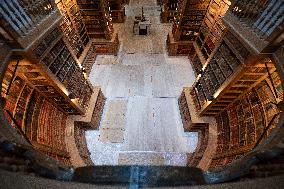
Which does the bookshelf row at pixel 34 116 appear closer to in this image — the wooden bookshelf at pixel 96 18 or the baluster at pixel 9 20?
the baluster at pixel 9 20

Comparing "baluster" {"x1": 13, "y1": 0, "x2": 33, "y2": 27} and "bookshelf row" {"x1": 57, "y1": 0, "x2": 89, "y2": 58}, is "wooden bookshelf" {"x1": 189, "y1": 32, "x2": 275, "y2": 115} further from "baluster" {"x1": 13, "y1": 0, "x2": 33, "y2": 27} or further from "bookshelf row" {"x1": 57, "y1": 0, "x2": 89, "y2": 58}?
"bookshelf row" {"x1": 57, "y1": 0, "x2": 89, "y2": 58}

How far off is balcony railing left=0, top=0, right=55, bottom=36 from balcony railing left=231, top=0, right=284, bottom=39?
6.71 metres

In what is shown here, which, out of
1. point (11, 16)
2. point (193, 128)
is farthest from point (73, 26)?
point (193, 128)

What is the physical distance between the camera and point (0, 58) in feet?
19.5

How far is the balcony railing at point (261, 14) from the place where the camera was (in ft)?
19.7

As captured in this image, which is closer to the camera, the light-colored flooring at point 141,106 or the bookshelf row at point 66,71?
the bookshelf row at point 66,71

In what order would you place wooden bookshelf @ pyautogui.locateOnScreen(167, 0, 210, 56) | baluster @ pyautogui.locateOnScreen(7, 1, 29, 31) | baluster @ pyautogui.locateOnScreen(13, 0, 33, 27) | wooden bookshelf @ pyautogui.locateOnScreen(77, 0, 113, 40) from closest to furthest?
baluster @ pyautogui.locateOnScreen(7, 1, 29, 31) < baluster @ pyautogui.locateOnScreen(13, 0, 33, 27) < wooden bookshelf @ pyautogui.locateOnScreen(167, 0, 210, 56) < wooden bookshelf @ pyautogui.locateOnScreen(77, 0, 113, 40)

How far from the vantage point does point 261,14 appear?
659cm

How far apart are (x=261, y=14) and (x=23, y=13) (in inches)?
285

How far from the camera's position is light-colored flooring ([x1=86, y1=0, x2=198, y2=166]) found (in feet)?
34.9

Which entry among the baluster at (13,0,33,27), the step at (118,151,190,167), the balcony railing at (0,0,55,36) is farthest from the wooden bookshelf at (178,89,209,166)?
the baluster at (13,0,33,27)

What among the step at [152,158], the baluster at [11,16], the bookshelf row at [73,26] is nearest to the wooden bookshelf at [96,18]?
the bookshelf row at [73,26]

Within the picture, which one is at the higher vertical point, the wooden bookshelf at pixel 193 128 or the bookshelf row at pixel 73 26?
the bookshelf row at pixel 73 26

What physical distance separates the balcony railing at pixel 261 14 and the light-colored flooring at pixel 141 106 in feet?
20.5
